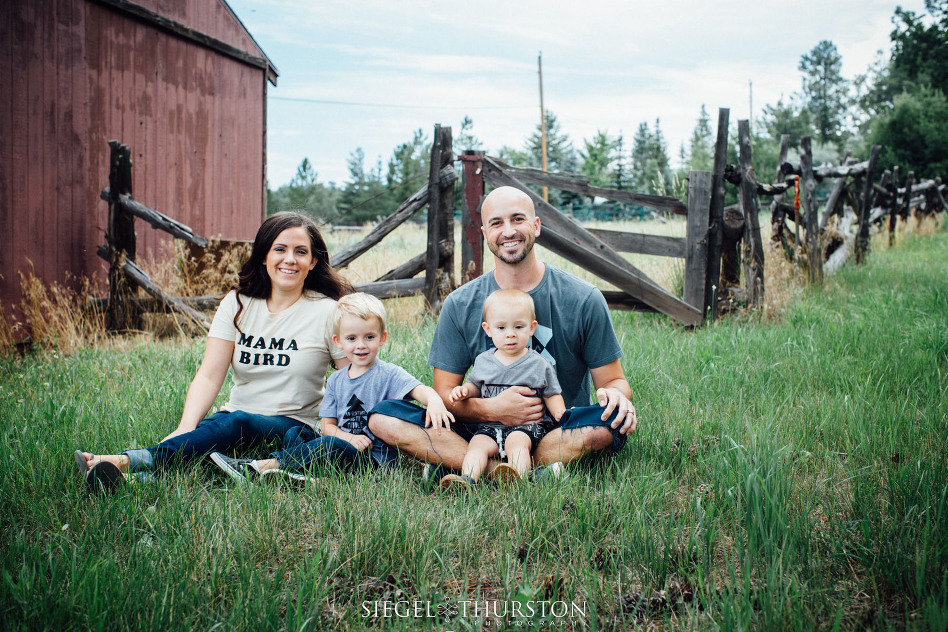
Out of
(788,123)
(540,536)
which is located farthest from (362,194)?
(540,536)

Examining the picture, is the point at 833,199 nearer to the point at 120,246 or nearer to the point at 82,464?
the point at 120,246

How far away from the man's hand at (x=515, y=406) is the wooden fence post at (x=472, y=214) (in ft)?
11.7

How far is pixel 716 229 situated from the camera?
6.30m

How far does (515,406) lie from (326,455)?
89 cm

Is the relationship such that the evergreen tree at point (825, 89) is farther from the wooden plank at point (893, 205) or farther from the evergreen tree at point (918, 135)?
the wooden plank at point (893, 205)

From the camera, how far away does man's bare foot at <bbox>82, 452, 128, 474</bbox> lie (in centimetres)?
258

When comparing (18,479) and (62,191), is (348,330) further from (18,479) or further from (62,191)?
(62,191)

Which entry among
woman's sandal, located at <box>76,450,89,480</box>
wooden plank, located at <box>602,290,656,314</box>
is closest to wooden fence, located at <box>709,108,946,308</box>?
wooden plank, located at <box>602,290,656,314</box>

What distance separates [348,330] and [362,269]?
6.26 metres

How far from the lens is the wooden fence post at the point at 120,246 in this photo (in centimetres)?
659

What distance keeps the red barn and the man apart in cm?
591

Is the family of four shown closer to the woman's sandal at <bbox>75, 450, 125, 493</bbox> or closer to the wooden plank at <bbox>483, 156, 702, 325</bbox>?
the woman's sandal at <bbox>75, 450, 125, 493</bbox>

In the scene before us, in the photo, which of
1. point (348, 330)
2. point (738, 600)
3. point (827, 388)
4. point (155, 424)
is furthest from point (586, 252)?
point (738, 600)

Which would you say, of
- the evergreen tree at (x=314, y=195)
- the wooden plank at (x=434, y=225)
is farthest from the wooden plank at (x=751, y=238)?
the evergreen tree at (x=314, y=195)
